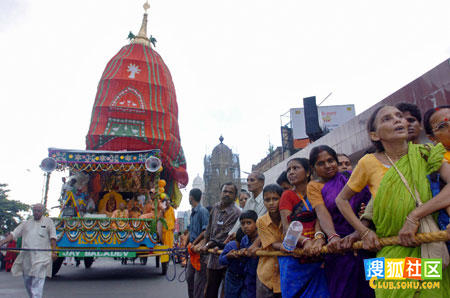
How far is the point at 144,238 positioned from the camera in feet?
27.1

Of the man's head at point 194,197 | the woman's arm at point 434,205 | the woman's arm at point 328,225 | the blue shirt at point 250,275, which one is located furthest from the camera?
the man's head at point 194,197

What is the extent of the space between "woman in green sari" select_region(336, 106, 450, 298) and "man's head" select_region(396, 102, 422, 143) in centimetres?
58

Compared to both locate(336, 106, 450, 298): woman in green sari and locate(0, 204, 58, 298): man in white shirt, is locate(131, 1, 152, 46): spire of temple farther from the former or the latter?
locate(336, 106, 450, 298): woman in green sari

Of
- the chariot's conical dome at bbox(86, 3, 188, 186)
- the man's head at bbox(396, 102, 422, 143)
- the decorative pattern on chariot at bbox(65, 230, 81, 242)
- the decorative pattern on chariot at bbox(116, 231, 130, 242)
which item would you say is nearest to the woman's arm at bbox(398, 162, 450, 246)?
the man's head at bbox(396, 102, 422, 143)

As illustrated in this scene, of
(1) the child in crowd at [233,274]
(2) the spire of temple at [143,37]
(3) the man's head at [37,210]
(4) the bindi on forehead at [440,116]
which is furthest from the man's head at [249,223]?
(2) the spire of temple at [143,37]

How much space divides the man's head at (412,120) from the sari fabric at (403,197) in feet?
2.45

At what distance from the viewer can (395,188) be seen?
5.25 feet

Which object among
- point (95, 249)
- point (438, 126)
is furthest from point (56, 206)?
point (438, 126)

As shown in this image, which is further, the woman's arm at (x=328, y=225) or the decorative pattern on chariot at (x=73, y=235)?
the decorative pattern on chariot at (x=73, y=235)

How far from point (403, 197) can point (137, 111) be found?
1162 cm

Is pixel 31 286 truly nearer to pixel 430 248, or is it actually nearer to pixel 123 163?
pixel 123 163

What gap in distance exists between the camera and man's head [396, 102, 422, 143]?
2.32m

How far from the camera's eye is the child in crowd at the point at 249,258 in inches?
125

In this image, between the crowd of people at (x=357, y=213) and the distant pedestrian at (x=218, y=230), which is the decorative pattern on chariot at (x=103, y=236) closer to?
the distant pedestrian at (x=218, y=230)
